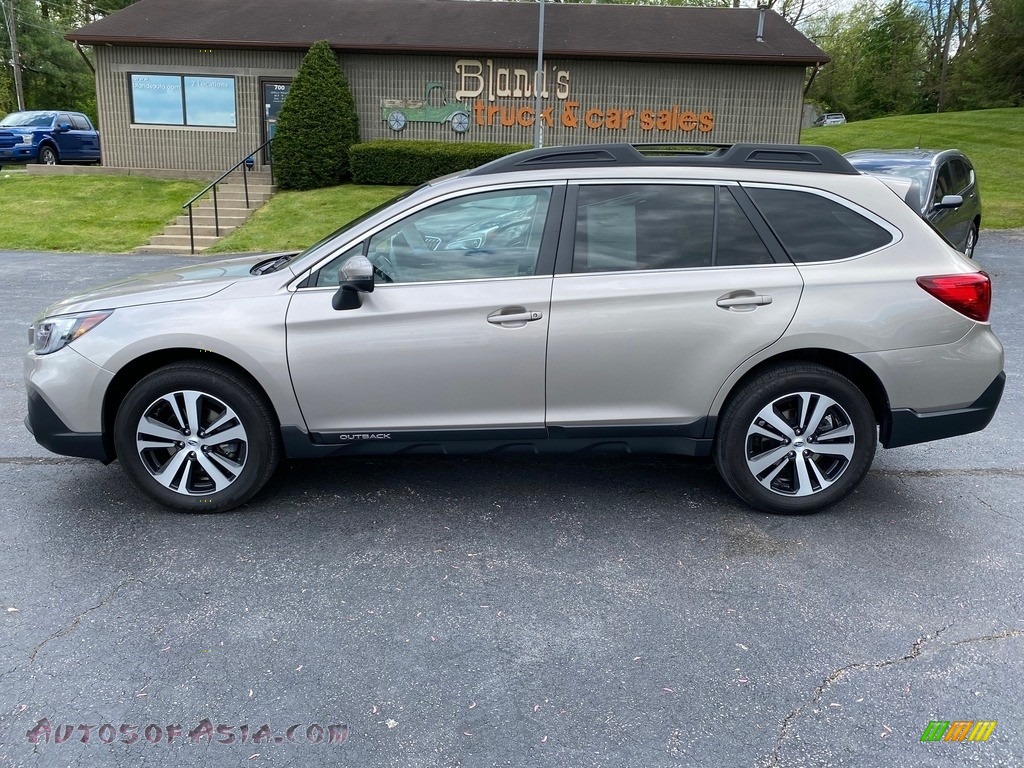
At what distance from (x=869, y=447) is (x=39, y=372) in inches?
165

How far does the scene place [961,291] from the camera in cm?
412

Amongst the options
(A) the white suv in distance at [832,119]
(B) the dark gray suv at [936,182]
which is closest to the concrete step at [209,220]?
(B) the dark gray suv at [936,182]

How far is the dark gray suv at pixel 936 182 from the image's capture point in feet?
32.2

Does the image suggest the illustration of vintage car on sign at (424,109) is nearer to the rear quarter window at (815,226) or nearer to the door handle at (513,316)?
the rear quarter window at (815,226)

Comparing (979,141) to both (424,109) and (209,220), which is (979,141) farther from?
(209,220)

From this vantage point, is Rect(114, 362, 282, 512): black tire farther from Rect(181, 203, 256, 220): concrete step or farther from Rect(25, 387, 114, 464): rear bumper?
Rect(181, 203, 256, 220): concrete step

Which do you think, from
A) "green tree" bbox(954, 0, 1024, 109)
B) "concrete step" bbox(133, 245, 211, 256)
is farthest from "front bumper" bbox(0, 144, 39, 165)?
"green tree" bbox(954, 0, 1024, 109)

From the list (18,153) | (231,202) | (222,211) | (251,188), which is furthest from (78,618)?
(18,153)

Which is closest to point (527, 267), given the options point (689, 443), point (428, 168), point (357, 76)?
point (689, 443)

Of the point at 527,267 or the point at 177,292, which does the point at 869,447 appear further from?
the point at 177,292

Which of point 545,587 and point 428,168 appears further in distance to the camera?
point 428,168

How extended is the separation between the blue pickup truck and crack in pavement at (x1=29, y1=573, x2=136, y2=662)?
25.6m

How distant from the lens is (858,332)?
4098 mm

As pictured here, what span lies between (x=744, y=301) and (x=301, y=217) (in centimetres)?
1518
